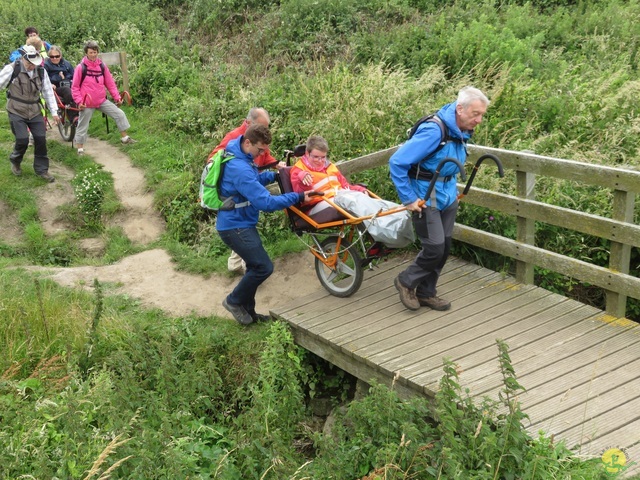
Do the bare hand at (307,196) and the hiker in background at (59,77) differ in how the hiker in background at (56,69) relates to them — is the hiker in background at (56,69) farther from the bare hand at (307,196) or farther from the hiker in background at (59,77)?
the bare hand at (307,196)

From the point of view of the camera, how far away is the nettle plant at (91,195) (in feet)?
37.5

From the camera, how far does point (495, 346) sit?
21.0ft

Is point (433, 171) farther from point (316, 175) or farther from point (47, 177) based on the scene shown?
point (47, 177)

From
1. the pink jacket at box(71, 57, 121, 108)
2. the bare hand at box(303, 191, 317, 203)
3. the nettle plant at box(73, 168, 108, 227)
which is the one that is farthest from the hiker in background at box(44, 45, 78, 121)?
the bare hand at box(303, 191, 317, 203)

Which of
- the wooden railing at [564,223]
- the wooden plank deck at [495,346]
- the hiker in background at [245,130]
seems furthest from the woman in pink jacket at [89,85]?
the wooden railing at [564,223]

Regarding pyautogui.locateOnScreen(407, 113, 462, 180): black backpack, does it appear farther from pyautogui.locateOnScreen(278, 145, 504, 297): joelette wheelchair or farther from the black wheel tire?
the black wheel tire

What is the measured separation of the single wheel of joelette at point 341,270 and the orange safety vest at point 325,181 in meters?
0.46

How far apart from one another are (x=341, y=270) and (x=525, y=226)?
5.76 ft

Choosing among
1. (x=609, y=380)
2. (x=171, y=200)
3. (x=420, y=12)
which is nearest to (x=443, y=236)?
(x=609, y=380)

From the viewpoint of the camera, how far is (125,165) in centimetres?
1286

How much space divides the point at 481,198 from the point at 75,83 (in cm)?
800

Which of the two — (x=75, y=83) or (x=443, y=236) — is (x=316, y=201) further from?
(x=75, y=83)

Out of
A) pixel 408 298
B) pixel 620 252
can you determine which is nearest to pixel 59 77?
pixel 408 298

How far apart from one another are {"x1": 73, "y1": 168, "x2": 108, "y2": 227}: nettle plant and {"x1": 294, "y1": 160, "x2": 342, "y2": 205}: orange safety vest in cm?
496
